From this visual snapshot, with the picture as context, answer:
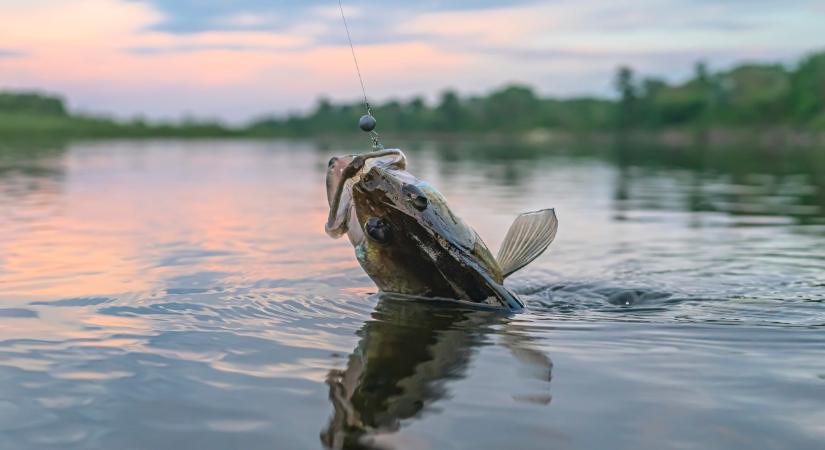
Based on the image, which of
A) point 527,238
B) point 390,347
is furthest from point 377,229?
point 527,238

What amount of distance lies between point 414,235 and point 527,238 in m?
1.35

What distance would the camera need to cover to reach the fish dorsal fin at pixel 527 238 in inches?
305

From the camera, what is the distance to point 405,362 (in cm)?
627

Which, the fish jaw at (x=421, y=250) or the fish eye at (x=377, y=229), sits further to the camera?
the fish eye at (x=377, y=229)

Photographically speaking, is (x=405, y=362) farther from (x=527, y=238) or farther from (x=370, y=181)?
(x=527, y=238)

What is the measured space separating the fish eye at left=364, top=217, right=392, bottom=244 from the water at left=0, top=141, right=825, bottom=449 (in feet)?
2.74

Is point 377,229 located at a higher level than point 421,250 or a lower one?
higher

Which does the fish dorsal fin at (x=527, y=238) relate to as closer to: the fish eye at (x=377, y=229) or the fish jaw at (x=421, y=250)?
the fish jaw at (x=421, y=250)

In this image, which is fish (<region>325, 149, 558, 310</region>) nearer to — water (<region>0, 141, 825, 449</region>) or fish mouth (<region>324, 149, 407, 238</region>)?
fish mouth (<region>324, 149, 407, 238</region>)

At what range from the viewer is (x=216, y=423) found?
4938 millimetres

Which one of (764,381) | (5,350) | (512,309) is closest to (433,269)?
(512,309)

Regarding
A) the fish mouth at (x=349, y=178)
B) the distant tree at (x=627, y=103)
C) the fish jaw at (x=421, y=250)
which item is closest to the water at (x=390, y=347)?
the fish jaw at (x=421, y=250)

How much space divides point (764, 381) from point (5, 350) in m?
5.70

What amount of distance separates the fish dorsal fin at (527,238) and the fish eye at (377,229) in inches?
52.2
